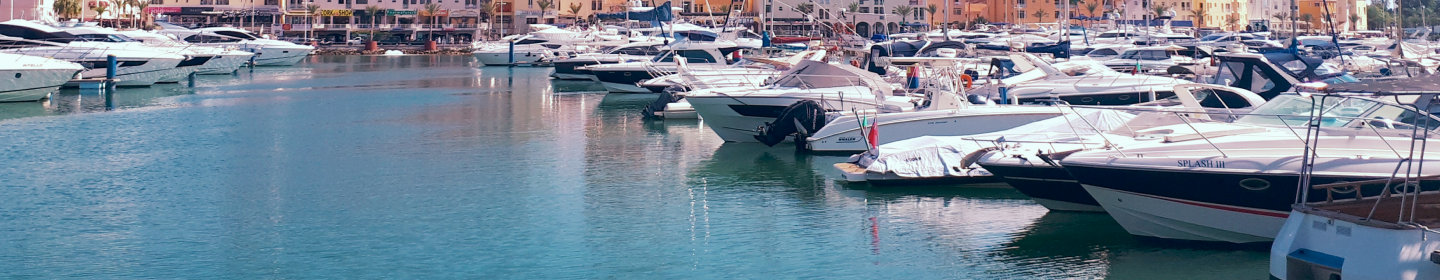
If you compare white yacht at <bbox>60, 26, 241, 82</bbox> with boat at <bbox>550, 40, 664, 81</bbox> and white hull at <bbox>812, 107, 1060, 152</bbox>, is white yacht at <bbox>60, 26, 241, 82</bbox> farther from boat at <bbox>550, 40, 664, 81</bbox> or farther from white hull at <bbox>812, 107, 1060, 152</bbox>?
white hull at <bbox>812, 107, 1060, 152</bbox>

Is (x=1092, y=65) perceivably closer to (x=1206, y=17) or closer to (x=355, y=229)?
(x=355, y=229)

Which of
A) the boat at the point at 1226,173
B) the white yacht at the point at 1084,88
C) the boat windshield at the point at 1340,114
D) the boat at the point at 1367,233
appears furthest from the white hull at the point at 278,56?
the boat at the point at 1367,233

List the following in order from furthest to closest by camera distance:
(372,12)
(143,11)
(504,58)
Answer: (372,12) < (143,11) < (504,58)

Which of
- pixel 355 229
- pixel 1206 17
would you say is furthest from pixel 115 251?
pixel 1206 17

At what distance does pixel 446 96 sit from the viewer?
150 ft

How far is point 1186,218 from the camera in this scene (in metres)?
13.7

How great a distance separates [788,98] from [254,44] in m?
53.5

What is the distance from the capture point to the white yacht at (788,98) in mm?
25312

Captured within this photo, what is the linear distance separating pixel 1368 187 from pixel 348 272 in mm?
9997

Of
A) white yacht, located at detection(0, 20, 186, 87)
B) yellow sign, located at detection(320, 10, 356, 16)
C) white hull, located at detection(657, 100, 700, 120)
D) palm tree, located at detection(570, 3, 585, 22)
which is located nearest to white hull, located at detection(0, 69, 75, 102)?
white yacht, located at detection(0, 20, 186, 87)

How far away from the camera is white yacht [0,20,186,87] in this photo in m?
47.2

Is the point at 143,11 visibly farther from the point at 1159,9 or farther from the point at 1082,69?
the point at 1082,69

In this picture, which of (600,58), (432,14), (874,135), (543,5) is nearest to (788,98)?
(874,135)

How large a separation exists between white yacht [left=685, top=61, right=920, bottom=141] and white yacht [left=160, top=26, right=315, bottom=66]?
50.3 meters
